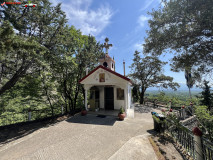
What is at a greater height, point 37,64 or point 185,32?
point 185,32

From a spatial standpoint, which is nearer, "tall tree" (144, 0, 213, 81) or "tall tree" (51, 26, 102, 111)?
"tall tree" (144, 0, 213, 81)

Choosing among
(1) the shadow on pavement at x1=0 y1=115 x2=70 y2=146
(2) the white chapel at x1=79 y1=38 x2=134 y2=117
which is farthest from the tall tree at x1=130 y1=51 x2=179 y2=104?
(1) the shadow on pavement at x1=0 y1=115 x2=70 y2=146

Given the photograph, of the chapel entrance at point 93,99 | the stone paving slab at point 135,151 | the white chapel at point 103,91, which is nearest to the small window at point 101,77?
the white chapel at point 103,91

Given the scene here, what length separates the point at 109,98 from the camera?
1027 centimetres

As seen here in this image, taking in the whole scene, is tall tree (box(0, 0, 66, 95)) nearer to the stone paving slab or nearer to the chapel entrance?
the chapel entrance

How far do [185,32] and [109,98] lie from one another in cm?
830

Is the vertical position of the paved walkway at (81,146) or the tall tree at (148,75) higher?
the tall tree at (148,75)

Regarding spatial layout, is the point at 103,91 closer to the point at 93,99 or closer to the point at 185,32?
the point at 93,99

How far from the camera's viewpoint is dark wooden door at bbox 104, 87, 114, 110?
1020 centimetres

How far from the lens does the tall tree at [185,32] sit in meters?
3.68

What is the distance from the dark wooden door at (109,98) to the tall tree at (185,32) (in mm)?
6193

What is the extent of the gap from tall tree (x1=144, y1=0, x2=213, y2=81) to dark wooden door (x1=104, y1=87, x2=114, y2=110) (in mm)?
6193

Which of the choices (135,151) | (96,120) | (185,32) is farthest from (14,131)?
(185,32)

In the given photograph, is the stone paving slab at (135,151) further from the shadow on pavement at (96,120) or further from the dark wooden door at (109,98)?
the dark wooden door at (109,98)
